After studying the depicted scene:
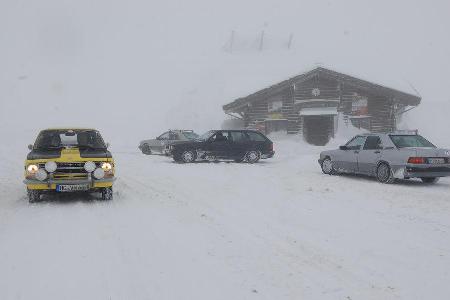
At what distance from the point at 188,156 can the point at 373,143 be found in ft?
28.1

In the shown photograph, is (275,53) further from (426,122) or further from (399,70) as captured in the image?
(426,122)

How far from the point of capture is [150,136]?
3878 centimetres

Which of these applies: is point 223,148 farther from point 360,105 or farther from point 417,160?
point 360,105

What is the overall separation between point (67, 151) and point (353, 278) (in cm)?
671

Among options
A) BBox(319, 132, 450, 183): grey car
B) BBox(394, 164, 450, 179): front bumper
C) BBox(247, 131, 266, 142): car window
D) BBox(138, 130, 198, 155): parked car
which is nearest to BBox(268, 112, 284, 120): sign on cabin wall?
BBox(138, 130, 198, 155): parked car

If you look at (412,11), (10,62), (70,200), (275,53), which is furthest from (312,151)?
(412,11)

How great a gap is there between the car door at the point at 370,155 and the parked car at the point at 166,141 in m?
11.8

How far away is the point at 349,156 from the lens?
14.2 metres

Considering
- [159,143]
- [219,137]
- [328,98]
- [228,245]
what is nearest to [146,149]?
[159,143]

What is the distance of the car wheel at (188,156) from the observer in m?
19.7

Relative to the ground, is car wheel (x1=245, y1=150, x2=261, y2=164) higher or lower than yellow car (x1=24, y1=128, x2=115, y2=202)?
lower

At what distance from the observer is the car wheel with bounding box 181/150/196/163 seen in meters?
19.7

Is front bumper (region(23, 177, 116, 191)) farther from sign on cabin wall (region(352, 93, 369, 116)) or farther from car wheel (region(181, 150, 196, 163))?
sign on cabin wall (region(352, 93, 369, 116))

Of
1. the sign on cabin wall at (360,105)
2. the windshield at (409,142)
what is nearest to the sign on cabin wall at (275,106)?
the sign on cabin wall at (360,105)
